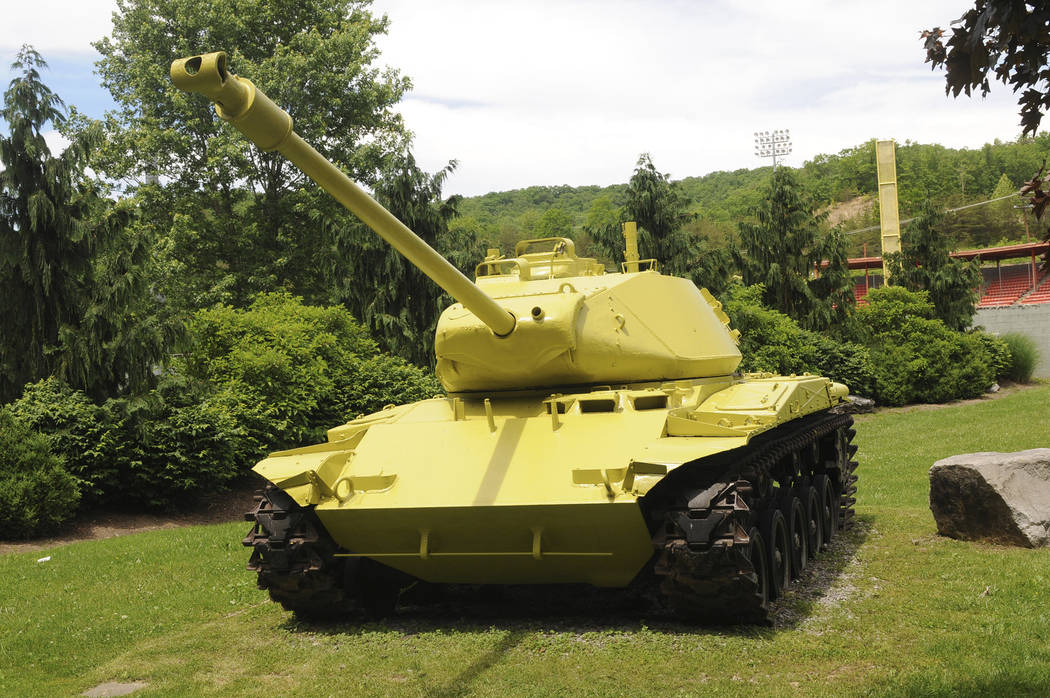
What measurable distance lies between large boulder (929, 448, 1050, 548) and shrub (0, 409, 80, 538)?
11790mm

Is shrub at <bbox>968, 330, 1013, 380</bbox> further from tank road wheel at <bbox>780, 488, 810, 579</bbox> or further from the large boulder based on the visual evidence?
tank road wheel at <bbox>780, 488, 810, 579</bbox>

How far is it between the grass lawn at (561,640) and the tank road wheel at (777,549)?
23cm

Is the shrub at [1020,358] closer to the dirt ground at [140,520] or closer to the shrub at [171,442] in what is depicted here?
the dirt ground at [140,520]

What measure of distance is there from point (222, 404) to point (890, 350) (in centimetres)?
2182

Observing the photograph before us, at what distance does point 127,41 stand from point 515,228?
44517 millimetres

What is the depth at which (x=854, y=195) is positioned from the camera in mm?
101188

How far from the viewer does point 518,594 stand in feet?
33.4

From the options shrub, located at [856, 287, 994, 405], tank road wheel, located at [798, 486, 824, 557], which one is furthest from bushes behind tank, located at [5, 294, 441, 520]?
shrub, located at [856, 287, 994, 405]

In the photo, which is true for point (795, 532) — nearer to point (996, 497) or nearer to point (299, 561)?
point (996, 497)

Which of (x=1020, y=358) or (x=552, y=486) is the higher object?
(x=552, y=486)

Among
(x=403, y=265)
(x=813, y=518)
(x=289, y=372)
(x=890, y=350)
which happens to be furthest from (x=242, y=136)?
(x=813, y=518)

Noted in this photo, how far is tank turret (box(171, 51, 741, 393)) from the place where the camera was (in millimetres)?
8867

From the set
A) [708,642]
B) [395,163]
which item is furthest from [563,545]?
[395,163]

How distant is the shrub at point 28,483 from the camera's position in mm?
14625
